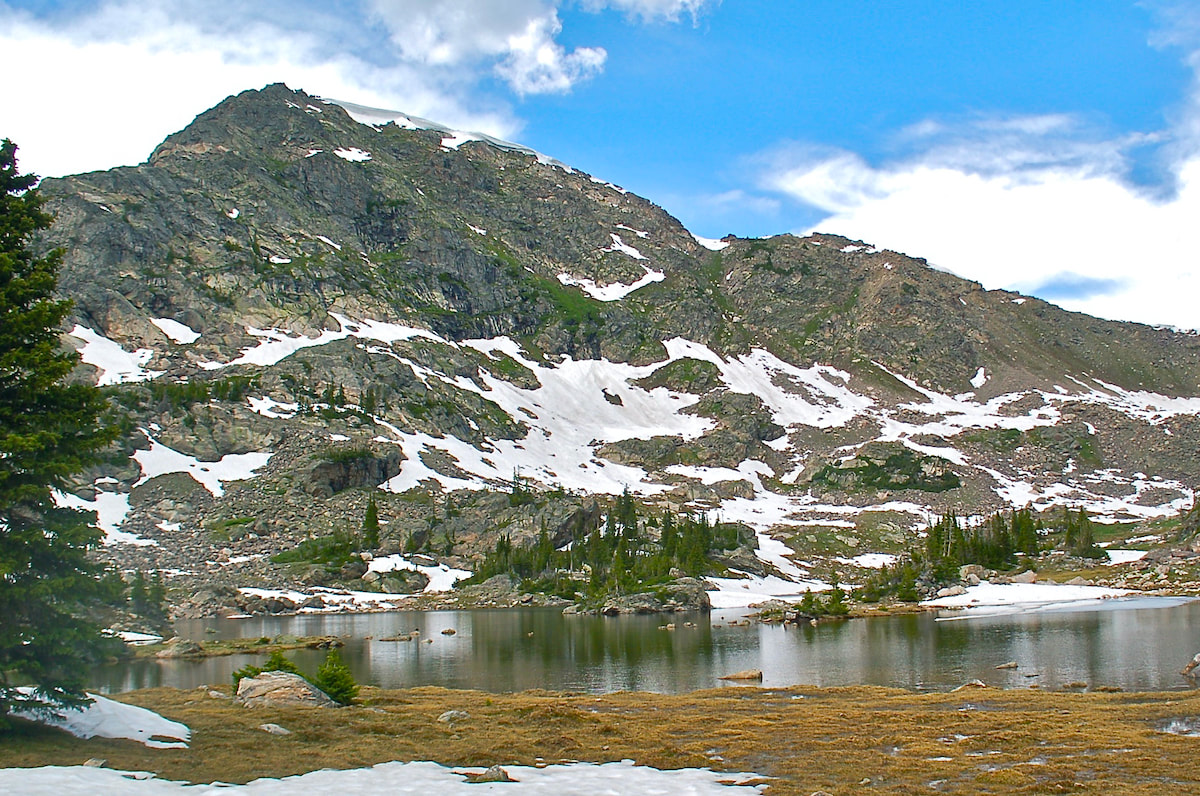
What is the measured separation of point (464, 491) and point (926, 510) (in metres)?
111

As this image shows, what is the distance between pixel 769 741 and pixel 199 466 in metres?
146

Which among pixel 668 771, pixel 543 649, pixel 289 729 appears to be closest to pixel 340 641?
pixel 543 649

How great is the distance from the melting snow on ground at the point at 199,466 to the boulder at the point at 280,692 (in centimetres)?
12007

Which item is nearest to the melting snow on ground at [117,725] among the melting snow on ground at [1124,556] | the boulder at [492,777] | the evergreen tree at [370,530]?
the boulder at [492,777]

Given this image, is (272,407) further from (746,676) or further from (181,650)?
(746,676)

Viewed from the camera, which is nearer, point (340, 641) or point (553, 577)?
point (340, 641)

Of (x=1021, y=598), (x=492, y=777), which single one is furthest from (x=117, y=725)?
(x=1021, y=598)

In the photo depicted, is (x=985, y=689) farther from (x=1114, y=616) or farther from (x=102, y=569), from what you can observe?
(x=1114, y=616)

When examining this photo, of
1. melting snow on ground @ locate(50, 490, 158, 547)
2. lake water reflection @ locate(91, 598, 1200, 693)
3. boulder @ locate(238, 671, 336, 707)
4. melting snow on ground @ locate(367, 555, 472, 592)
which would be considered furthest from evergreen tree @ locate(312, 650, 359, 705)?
melting snow on ground @ locate(50, 490, 158, 547)

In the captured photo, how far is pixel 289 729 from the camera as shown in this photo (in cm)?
2445

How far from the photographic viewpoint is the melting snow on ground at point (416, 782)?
1593cm

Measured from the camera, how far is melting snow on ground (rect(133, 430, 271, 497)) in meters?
142

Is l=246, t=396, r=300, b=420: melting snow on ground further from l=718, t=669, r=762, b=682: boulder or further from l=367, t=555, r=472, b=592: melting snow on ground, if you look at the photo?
l=718, t=669, r=762, b=682: boulder

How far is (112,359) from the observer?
180750mm
